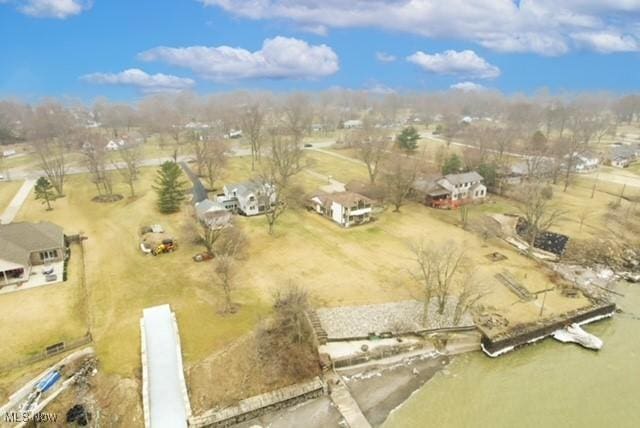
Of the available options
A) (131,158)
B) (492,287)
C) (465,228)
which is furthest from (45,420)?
(131,158)

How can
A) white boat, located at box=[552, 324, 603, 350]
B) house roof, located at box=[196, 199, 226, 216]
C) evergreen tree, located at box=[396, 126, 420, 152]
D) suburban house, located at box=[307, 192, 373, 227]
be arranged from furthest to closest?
evergreen tree, located at box=[396, 126, 420, 152]
suburban house, located at box=[307, 192, 373, 227]
house roof, located at box=[196, 199, 226, 216]
white boat, located at box=[552, 324, 603, 350]

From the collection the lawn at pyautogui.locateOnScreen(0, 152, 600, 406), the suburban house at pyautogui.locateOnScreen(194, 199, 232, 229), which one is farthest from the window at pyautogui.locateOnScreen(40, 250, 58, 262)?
the suburban house at pyautogui.locateOnScreen(194, 199, 232, 229)

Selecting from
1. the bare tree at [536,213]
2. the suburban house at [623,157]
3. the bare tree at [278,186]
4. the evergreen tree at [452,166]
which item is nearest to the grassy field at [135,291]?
the bare tree at [278,186]

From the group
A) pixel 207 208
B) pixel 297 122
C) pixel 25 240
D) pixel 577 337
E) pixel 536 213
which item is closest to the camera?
pixel 577 337

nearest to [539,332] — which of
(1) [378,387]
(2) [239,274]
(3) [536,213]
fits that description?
(1) [378,387]

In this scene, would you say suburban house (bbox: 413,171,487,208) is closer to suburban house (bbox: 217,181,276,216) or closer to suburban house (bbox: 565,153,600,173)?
suburban house (bbox: 217,181,276,216)

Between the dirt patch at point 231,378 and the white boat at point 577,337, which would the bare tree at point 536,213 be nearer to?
the white boat at point 577,337

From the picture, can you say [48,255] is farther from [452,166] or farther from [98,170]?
[452,166]
